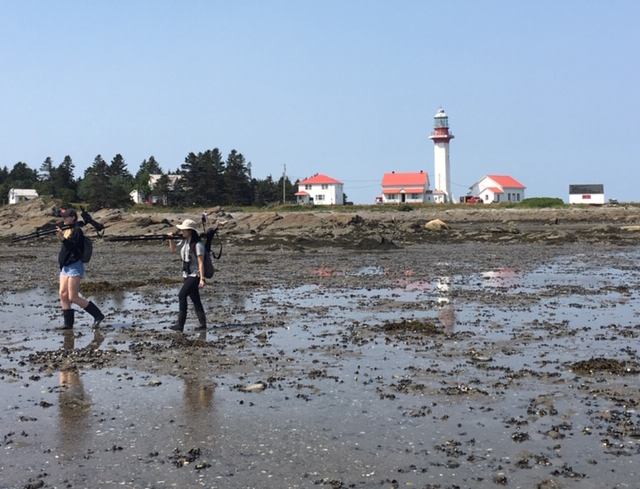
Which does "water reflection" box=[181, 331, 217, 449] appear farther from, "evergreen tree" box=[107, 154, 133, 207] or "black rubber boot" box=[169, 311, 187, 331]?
"evergreen tree" box=[107, 154, 133, 207]

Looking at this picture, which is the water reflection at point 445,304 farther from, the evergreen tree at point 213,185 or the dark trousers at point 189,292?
the evergreen tree at point 213,185

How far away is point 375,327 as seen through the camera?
14469mm

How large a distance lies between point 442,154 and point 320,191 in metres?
20.7

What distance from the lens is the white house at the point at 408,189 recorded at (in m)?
118

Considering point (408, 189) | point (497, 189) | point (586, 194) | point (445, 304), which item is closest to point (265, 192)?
point (408, 189)

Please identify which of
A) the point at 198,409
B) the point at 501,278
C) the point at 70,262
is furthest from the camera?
the point at 501,278

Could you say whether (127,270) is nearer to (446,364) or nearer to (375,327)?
(375,327)

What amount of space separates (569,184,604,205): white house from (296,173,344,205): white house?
35.5m

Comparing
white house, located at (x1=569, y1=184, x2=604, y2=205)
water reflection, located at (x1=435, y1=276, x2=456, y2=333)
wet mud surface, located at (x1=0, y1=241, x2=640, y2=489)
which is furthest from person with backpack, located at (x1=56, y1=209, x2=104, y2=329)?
white house, located at (x1=569, y1=184, x2=604, y2=205)

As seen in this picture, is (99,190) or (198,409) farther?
(99,190)

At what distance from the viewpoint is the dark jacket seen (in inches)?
557

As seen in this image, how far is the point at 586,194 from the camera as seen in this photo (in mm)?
119688

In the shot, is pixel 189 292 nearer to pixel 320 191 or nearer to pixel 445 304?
pixel 445 304

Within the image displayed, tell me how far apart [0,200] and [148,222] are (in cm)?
8213
